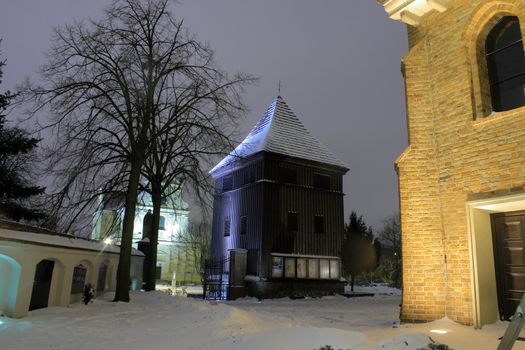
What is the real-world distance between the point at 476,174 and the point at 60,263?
11718 mm

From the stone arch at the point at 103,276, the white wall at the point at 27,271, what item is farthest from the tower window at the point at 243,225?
the white wall at the point at 27,271

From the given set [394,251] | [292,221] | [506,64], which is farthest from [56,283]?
[394,251]

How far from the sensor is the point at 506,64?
859 cm

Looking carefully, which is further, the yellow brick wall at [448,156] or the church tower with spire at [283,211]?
the church tower with spire at [283,211]

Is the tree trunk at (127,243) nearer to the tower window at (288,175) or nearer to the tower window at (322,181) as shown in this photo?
the tower window at (288,175)

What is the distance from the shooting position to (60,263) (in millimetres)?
13195

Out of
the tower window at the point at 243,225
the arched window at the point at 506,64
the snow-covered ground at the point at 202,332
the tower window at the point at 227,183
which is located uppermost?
the tower window at the point at 227,183

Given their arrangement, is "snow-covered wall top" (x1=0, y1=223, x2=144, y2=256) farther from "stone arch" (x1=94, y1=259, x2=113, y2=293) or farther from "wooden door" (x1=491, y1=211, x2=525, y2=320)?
"wooden door" (x1=491, y1=211, x2=525, y2=320)

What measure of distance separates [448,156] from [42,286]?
475 inches

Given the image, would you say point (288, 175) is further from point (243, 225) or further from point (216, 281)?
point (216, 281)

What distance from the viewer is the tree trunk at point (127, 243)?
15.1 m

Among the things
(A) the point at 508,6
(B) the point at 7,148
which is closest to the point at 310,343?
(A) the point at 508,6

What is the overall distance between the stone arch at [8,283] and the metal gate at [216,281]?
14.9m

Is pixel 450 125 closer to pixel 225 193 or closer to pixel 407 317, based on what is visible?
pixel 407 317
